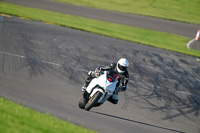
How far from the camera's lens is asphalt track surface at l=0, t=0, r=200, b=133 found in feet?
32.3

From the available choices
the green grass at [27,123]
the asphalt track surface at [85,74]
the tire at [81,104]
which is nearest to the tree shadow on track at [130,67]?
the asphalt track surface at [85,74]

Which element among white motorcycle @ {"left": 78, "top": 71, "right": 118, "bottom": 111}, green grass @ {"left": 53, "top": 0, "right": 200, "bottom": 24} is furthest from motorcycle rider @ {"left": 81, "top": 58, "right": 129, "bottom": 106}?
green grass @ {"left": 53, "top": 0, "right": 200, "bottom": 24}

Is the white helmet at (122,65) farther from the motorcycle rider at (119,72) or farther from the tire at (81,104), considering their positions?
the tire at (81,104)

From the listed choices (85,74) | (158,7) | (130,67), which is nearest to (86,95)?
(85,74)

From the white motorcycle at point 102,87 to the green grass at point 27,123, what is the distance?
190cm

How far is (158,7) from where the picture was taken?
32.1 m

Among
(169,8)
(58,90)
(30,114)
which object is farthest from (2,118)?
(169,8)

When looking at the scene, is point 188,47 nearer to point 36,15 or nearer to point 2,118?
point 36,15

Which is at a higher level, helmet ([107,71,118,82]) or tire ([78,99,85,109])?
helmet ([107,71,118,82])

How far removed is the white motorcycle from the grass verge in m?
11.3

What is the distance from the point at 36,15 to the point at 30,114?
1670cm

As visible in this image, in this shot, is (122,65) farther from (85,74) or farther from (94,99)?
(85,74)

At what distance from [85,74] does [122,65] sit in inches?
194

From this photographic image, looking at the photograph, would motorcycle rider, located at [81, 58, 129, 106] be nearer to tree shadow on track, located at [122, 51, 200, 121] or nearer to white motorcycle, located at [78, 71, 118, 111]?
white motorcycle, located at [78, 71, 118, 111]
